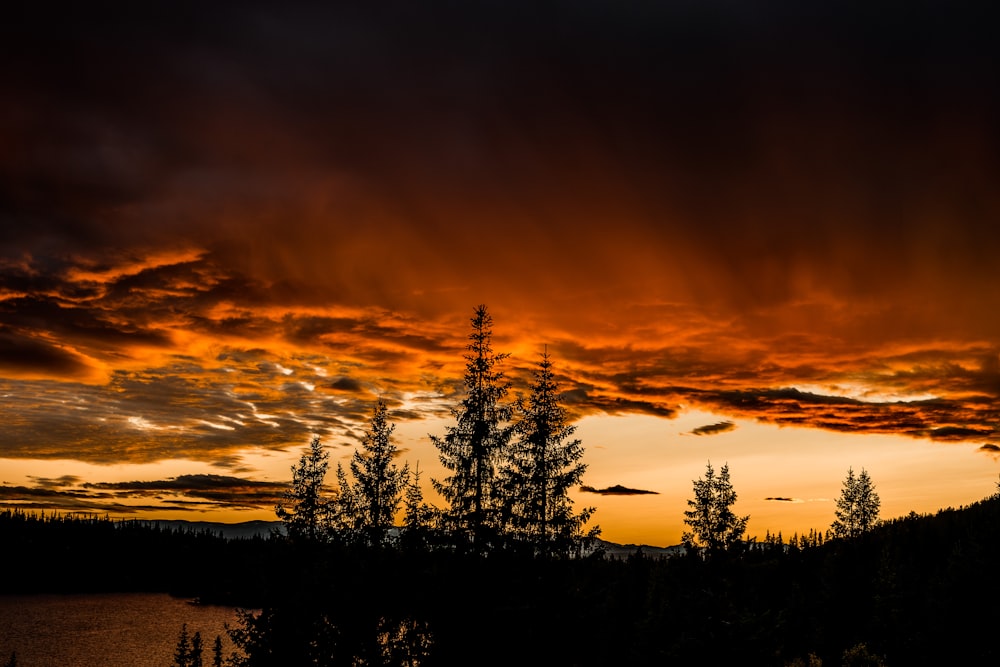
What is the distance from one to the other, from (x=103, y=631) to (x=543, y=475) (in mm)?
140295

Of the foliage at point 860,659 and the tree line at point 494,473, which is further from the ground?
the tree line at point 494,473

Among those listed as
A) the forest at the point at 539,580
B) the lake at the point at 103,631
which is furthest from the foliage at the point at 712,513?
the lake at the point at 103,631

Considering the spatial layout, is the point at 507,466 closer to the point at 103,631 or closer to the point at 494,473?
the point at 494,473

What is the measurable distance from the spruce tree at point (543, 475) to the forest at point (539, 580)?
0.27ft

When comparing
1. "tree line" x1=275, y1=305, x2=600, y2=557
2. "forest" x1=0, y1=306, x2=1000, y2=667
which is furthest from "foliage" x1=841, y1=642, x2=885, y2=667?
"tree line" x1=275, y1=305, x2=600, y2=557

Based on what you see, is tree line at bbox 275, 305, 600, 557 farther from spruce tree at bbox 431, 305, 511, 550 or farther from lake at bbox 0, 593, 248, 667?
lake at bbox 0, 593, 248, 667

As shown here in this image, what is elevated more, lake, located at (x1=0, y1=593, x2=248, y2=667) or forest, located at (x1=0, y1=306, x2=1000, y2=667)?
forest, located at (x1=0, y1=306, x2=1000, y2=667)

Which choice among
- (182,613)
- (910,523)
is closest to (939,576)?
(910,523)

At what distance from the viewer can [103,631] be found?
14425 cm

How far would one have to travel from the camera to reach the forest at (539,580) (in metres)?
15.9

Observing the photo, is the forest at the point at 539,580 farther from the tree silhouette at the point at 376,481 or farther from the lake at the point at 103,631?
the lake at the point at 103,631

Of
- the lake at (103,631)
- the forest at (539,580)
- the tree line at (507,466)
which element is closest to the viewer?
the forest at (539,580)

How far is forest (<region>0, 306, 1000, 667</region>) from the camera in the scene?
52.0 ft

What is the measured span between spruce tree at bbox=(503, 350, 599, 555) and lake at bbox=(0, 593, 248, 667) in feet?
183
